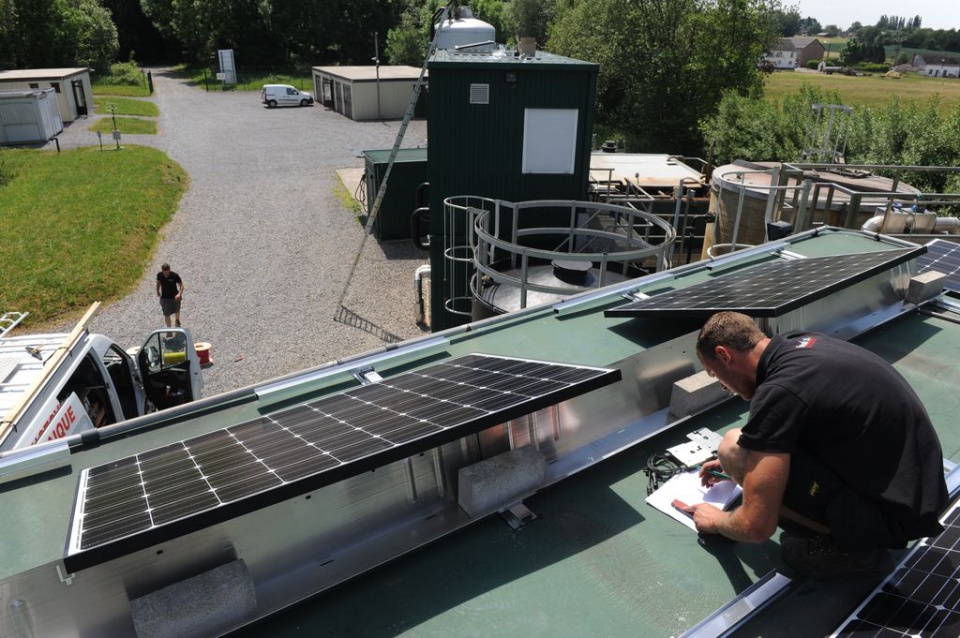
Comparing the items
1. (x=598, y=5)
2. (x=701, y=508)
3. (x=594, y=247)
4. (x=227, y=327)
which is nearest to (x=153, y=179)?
(x=227, y=327)

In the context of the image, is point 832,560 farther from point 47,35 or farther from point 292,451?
point 47,35

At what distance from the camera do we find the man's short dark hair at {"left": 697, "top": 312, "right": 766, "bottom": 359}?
11.4 ft

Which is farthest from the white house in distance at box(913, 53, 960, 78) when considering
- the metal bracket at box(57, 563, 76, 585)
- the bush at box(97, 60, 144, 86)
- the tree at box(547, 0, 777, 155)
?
the metal bracket at box(57, 563, 76, 585)

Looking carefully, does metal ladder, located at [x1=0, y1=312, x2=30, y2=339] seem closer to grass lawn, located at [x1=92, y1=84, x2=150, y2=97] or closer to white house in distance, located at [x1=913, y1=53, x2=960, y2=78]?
grass lawn, located at [x1=92, y1=84, x2=150, y2=97]

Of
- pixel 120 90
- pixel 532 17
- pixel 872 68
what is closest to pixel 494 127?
pixel 120 90

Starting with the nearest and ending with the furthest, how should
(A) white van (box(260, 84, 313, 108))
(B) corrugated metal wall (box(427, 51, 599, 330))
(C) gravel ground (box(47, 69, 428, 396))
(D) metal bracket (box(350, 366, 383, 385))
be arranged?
→ (D) metal bracket (box(350, 366, 383, 385))
(B) corrugated metal wall (box(427, 51, 599, 330))
(C) gravel ground (box(47, 69, 428, 396))
(A) white van (box(260, 84, 313, 108))

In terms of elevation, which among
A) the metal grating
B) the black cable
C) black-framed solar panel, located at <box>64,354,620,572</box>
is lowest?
the black cable

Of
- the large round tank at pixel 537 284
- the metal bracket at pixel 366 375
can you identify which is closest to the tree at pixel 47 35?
the large round tank at pixel 537 284

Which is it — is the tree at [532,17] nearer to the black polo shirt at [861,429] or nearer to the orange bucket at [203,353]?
the orange bucket at [203,353]

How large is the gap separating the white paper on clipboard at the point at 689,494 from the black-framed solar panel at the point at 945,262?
17.4 ft

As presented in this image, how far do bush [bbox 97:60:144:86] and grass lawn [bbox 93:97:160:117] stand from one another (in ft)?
35.8

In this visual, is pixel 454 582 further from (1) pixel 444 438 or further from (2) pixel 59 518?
(2) pixel 59 518

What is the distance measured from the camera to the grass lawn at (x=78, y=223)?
1789 cm

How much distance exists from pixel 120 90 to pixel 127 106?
491 inches
